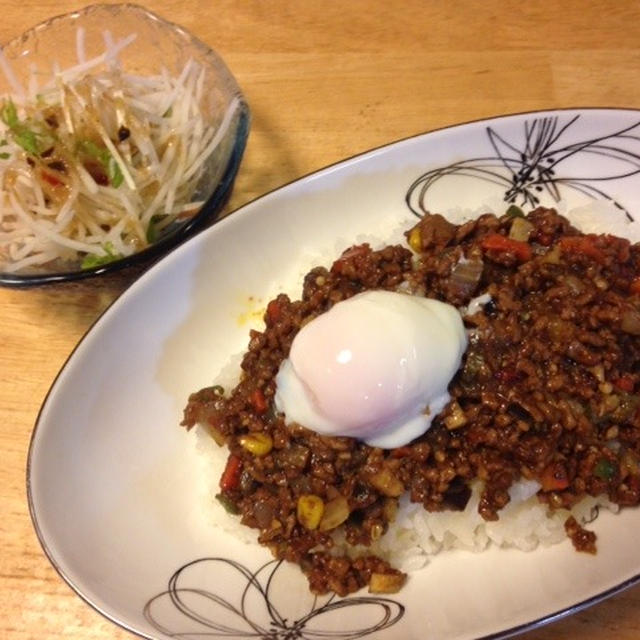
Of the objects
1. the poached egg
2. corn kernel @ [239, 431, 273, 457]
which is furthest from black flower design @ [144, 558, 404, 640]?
the poached egg

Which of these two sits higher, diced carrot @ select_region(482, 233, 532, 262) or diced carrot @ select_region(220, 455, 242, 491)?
diced carrot @ select_region(482, 233, 532, 262)

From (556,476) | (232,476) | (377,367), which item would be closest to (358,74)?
(377,367)

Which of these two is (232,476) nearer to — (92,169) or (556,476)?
(556,476)

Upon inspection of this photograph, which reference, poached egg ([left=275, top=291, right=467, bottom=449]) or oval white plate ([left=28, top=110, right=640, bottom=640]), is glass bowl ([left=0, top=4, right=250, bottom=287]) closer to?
oval white plate ([left=28, top=110, right=640, bottom=640])

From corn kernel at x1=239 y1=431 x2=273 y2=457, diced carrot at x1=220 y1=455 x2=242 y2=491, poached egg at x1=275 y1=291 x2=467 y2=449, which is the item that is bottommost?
diced carrot at x1=220 y1=455 x2=242 y2=491

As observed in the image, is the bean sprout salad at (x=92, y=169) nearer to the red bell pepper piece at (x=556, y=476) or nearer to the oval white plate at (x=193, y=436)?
the oval white plate at (x=193, y=436)

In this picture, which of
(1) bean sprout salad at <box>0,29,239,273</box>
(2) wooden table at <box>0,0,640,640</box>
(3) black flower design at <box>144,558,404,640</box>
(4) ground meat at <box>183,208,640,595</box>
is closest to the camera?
(3) black flower design at <box>144,558,404,640</box>
